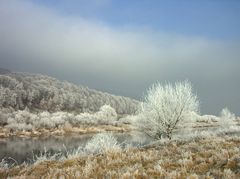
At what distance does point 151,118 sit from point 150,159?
2861 centimetres

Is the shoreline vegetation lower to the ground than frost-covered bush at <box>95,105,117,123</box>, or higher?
lower

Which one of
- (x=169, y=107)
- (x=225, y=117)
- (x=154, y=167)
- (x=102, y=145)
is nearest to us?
(x=154, y=167)

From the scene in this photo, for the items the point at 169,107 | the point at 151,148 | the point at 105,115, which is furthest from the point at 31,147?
the point at 105,115

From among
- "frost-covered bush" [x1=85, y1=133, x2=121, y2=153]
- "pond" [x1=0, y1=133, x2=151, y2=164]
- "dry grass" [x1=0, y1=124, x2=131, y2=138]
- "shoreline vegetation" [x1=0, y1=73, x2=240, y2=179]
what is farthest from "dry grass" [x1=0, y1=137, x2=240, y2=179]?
"dry grass" [x1=0, y1=124, x2=131, y2=138]

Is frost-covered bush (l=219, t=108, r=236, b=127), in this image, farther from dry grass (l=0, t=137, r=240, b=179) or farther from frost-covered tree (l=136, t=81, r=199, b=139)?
dry grass (l=0, t=137, r=240, b=179)

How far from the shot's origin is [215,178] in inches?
277

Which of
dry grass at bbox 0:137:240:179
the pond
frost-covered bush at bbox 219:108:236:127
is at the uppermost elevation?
frost-covered bush at bbox 219:108:236:127

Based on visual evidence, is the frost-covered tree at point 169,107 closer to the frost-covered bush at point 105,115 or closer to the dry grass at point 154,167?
the dry grass at point 154,167

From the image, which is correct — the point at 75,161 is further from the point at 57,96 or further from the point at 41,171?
the point at 57,96

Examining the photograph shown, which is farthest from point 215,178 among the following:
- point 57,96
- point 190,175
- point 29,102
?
point 57,96

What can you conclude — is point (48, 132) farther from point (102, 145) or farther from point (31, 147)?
point (102, 145)

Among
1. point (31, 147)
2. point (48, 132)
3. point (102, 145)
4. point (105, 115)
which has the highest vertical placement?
Result: point (105, 115)

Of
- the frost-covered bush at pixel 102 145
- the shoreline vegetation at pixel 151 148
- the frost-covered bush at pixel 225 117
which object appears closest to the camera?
the shoreline vegetation at pixel 151 148

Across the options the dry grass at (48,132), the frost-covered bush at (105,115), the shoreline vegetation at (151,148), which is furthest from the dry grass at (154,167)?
the frost-covered bush at (105,115)
